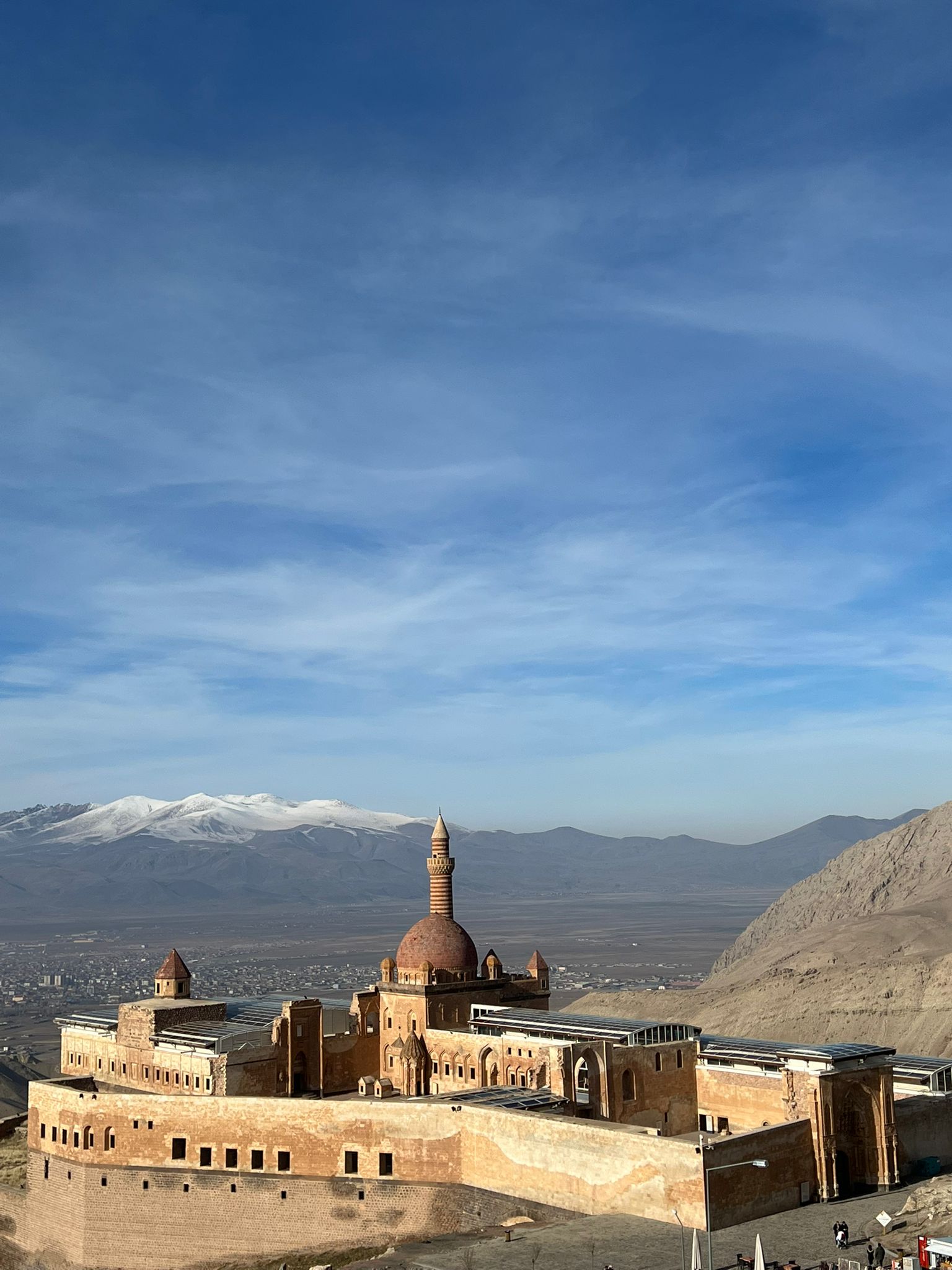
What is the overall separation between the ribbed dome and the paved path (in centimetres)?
1865

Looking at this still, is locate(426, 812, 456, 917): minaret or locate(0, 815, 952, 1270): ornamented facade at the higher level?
locate(426, 812, 456, 917): minaret

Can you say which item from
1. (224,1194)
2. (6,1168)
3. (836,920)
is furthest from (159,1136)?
(836,920)

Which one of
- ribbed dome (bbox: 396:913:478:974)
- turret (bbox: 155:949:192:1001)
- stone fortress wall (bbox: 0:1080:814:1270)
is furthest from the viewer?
turret (bbox: 155:949:192:1001)

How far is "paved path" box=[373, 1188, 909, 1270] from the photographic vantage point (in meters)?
40.3

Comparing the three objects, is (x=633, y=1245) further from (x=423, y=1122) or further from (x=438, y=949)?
(x=438, y=949)

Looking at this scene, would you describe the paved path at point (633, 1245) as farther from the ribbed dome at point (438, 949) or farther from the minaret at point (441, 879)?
the minaret at point (441, 879)

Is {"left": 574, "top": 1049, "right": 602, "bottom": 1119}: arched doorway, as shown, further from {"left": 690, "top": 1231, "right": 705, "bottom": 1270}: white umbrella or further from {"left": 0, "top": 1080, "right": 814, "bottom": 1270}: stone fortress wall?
{"left": 690, "top": 1231, "right": 705, "bottom": 1270}: white umbrella

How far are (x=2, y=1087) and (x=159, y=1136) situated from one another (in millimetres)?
51297

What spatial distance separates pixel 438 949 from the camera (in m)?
65.1

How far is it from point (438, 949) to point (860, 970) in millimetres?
48989

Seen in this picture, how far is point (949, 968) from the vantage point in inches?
3760

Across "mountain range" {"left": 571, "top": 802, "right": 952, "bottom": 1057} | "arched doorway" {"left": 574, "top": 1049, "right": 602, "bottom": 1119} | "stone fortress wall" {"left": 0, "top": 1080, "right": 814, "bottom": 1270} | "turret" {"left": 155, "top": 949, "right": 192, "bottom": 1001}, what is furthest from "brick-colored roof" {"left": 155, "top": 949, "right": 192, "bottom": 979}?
"mountain range" {"left": 571, "top": 802, "right": 952, "bottom": 1057}

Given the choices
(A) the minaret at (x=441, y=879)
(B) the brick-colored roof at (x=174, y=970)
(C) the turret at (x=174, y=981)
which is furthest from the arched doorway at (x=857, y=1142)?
(B) the brick-colored roof at (x=174, y=970)

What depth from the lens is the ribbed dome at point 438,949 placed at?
64.9 m
